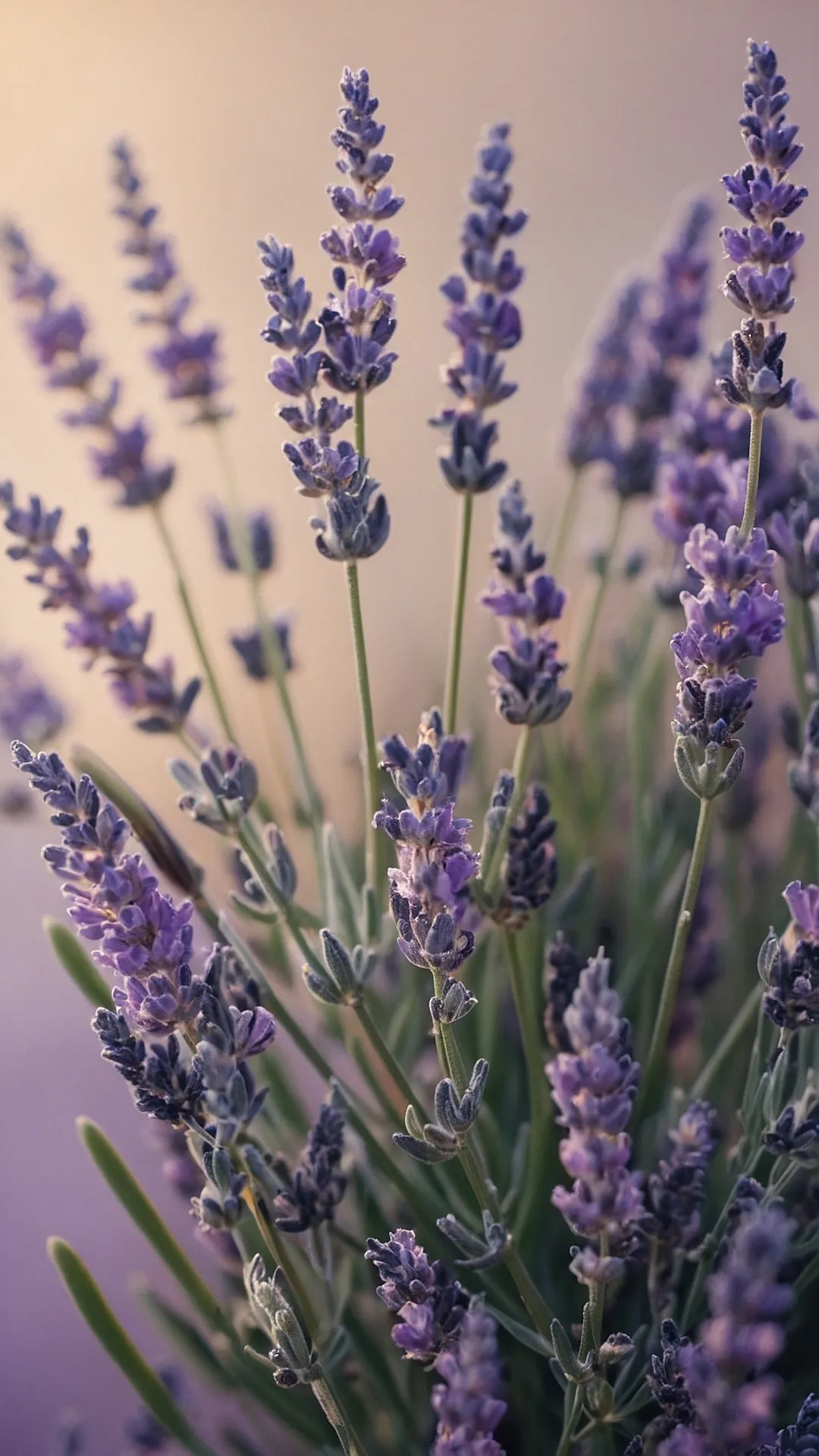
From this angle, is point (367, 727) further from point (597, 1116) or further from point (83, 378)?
point (83, 378)

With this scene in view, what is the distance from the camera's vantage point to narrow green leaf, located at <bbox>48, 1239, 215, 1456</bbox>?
413mm

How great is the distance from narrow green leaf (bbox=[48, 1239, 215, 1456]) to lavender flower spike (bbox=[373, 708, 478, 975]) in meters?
0.18

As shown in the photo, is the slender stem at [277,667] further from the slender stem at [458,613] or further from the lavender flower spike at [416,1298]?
the lavender flower spike at [416,1298]

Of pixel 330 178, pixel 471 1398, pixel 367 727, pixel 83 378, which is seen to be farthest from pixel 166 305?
pixel 330 178

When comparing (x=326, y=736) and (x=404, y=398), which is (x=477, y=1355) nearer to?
(x=326, y=736)

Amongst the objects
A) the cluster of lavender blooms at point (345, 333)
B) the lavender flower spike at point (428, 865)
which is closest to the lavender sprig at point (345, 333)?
the cluster of lavender blooms at point (345, 333)

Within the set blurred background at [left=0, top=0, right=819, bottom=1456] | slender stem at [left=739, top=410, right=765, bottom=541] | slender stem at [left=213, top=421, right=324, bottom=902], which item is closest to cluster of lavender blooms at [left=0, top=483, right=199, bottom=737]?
slender stem at [left=213, top=421, right=324, bottom=902]

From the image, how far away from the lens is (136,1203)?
1.40ft

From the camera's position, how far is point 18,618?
1.24 m

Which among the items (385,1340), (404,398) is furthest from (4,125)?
(385,1340)

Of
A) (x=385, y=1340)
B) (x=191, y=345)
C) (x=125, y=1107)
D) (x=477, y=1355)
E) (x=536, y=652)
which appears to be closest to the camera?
(x=477, y=1355)

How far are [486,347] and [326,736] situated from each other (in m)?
0.63

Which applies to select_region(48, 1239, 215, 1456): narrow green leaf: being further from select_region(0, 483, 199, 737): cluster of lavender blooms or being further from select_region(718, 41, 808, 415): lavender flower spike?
select_region(718, 41, 808, 415): lavender flower spike

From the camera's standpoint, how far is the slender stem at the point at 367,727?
0.41 metres
